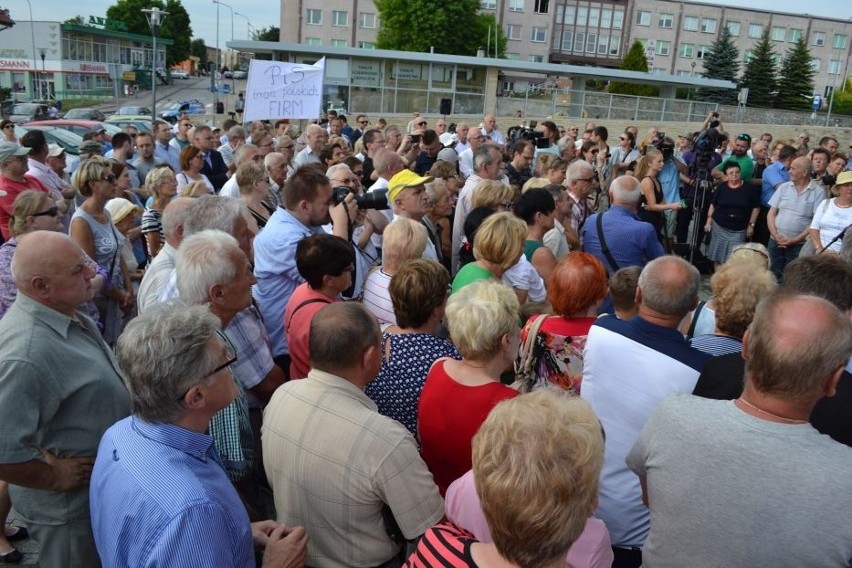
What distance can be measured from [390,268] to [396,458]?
6.24 feet

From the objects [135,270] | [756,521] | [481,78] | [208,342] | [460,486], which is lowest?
[135,270]

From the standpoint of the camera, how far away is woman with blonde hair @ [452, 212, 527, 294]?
395 centimetres

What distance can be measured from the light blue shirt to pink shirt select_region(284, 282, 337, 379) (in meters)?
0.66

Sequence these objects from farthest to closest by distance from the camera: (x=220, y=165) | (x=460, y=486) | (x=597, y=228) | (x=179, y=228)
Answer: (x=220, y=165), (x=597, y=228), (x=179, y=228), (x=460, y=486)

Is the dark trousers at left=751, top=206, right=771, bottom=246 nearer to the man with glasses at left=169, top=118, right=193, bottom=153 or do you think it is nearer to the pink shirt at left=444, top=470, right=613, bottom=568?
the pink shirt at left=444, top=470, right=613, bottom=568

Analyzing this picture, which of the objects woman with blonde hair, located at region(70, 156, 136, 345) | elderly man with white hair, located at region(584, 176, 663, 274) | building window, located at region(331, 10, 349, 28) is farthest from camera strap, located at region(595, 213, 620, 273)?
building window, located at region(331, 10, 349, 28)

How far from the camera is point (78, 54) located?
5841 centimetres

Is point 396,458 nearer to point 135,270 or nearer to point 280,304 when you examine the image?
point 280,304

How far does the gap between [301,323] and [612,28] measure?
6920 cm

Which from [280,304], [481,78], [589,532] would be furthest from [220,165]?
[481,78]

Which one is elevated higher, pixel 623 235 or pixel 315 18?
pixel 315 18

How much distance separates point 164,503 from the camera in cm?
174

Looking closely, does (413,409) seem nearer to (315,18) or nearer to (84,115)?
(84,115)

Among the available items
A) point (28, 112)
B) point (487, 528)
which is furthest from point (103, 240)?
point (28, 112)
